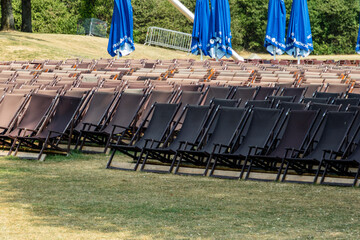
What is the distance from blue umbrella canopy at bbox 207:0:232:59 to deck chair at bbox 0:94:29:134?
42.8 ft

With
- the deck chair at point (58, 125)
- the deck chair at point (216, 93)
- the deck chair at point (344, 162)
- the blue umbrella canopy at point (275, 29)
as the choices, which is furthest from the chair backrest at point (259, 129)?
the blue umbrella canopy at point (275, 29)

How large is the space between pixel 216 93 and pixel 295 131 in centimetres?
300

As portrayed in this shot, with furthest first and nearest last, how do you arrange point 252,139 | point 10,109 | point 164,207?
point 10,109
point 252,139
point 164,207

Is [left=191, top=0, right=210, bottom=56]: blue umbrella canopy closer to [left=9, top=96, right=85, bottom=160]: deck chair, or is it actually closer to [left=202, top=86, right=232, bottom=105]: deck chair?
[left=202, top=86, right=232, bottom=105]: deck chair

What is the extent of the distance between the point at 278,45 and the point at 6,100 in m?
14.7

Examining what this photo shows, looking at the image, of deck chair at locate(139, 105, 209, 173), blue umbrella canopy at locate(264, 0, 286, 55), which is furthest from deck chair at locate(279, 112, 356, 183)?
blue umbrella canopy at locate(264, 0, 286, 55)

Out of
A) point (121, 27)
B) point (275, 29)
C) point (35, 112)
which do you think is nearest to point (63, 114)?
point (35, 112)

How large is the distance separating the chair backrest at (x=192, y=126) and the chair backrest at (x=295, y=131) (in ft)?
3.57

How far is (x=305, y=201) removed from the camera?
621cm

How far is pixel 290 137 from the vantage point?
812 cm

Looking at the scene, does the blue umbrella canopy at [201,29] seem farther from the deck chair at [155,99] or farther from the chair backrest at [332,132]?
the chair backrest at [332,132]

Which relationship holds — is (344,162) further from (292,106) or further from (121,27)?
(121,27)

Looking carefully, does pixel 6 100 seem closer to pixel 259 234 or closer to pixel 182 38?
pixel 259 234

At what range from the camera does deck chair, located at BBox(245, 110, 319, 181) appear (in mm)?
8016
